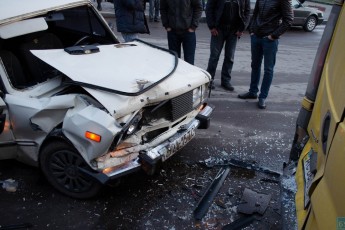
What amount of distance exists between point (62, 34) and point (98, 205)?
7.74 feet

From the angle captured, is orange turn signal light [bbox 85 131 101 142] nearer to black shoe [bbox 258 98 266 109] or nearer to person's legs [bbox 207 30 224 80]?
black shoe [bbox 258 98 266 109]

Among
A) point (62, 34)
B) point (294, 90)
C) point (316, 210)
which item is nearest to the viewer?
point (316, 210)

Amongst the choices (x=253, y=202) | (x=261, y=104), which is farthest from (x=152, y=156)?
(x=261, y=104)

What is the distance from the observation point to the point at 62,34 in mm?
4469

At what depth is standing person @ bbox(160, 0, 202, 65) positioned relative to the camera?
19.0ft

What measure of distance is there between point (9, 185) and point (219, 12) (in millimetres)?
4121

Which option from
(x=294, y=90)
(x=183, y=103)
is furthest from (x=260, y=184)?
(x=294, y=90)

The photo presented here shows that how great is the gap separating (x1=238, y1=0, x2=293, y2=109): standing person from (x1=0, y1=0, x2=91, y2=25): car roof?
281 cm

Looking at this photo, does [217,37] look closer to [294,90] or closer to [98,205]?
[294,90]

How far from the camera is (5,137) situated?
3256 mm

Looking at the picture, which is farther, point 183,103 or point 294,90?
point 294,90

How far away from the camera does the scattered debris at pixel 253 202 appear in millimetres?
3189

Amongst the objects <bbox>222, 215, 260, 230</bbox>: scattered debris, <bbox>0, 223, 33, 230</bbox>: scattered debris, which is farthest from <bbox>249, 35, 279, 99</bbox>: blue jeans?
<bbox>0, 223, 33, 230</bbox>: scattered debris

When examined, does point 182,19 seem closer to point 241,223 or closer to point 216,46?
point 216,46
